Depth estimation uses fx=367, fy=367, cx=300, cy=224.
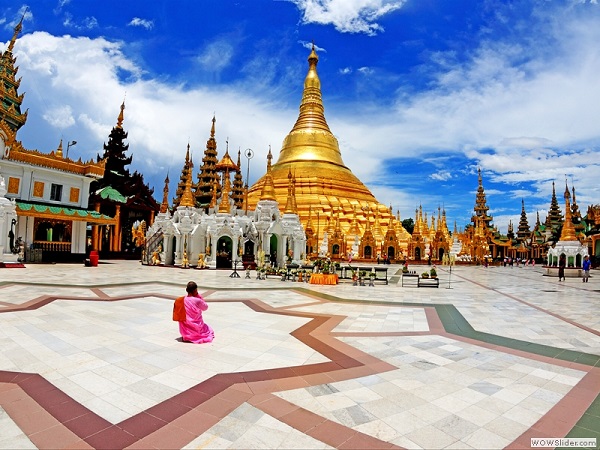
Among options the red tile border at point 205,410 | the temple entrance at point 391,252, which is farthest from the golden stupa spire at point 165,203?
the red tile border at point 205,410

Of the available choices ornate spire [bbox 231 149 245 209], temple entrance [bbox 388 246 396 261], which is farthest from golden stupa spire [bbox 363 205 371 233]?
ornate spire [bbox 231 149 245 209]

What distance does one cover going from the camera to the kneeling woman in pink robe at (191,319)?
6.76m

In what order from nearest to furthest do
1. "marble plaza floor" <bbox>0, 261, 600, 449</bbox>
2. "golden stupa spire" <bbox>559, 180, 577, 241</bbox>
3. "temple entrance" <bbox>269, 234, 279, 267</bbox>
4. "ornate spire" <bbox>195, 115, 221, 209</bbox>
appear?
"marble plaza floor" <bbox>0, 261, 600, 449</bbox>, "temple entrance" <bbox>269, 234, 279, 267</bbox>, "golden stupa spire" <bbox>559, 180, 577, 241</bbox>, "ornate spire" <bbox>195, 115, 221, 209</bbox>

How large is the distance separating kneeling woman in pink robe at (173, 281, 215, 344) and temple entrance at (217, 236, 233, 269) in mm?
21080

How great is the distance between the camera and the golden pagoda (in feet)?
160

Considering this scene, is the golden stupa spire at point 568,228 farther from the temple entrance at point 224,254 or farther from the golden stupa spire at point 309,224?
the temple entrance at point 224,254

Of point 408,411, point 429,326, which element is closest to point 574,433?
point 408,411

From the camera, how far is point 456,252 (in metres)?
55.0

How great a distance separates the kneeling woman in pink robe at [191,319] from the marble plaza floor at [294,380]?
0.88ft

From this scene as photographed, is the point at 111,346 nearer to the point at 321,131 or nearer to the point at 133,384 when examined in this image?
the point at 133,384

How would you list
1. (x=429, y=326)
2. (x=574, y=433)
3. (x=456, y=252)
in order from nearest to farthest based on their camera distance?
(x=574, y=433) < (x=429, y=326) < (x=456, y=252)

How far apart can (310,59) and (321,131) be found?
1207 cm

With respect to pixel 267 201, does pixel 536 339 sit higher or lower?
lower

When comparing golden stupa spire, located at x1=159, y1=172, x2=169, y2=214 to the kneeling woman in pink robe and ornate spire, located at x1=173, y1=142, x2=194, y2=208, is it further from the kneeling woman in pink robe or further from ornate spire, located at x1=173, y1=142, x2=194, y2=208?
the kneeling woman in pink robe
